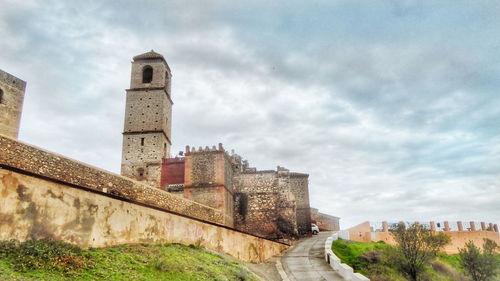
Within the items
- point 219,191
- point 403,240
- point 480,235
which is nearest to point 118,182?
point 219,191

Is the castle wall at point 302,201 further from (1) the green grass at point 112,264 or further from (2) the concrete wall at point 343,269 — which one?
(1) the green grass at point 112,264

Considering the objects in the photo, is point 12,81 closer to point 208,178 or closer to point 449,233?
point 208,178

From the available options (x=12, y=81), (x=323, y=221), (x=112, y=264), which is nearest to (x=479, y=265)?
(x=323, y=221)

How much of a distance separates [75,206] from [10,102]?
1395 centimetres

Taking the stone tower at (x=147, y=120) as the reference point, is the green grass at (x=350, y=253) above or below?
below

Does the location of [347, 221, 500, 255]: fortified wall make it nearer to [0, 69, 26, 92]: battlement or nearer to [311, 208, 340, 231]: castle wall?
[311, 208, 340, 231]: castle wall

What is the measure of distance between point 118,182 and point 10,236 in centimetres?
408

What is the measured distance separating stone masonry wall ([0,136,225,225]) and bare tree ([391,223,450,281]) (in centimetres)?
1347

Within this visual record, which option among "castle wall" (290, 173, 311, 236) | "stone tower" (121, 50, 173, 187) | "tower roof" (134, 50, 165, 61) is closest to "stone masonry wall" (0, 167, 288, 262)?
"stone tower" (121, 50, 173, 187)

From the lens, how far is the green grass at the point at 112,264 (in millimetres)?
7352

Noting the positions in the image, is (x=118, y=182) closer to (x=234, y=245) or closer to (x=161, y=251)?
(x=161, y=251)

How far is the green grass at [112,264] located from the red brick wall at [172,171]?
14.8 metres

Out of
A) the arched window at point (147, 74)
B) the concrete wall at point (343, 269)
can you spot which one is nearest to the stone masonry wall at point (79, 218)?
the concrete wall at point (343, 269)

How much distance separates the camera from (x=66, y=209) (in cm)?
933
